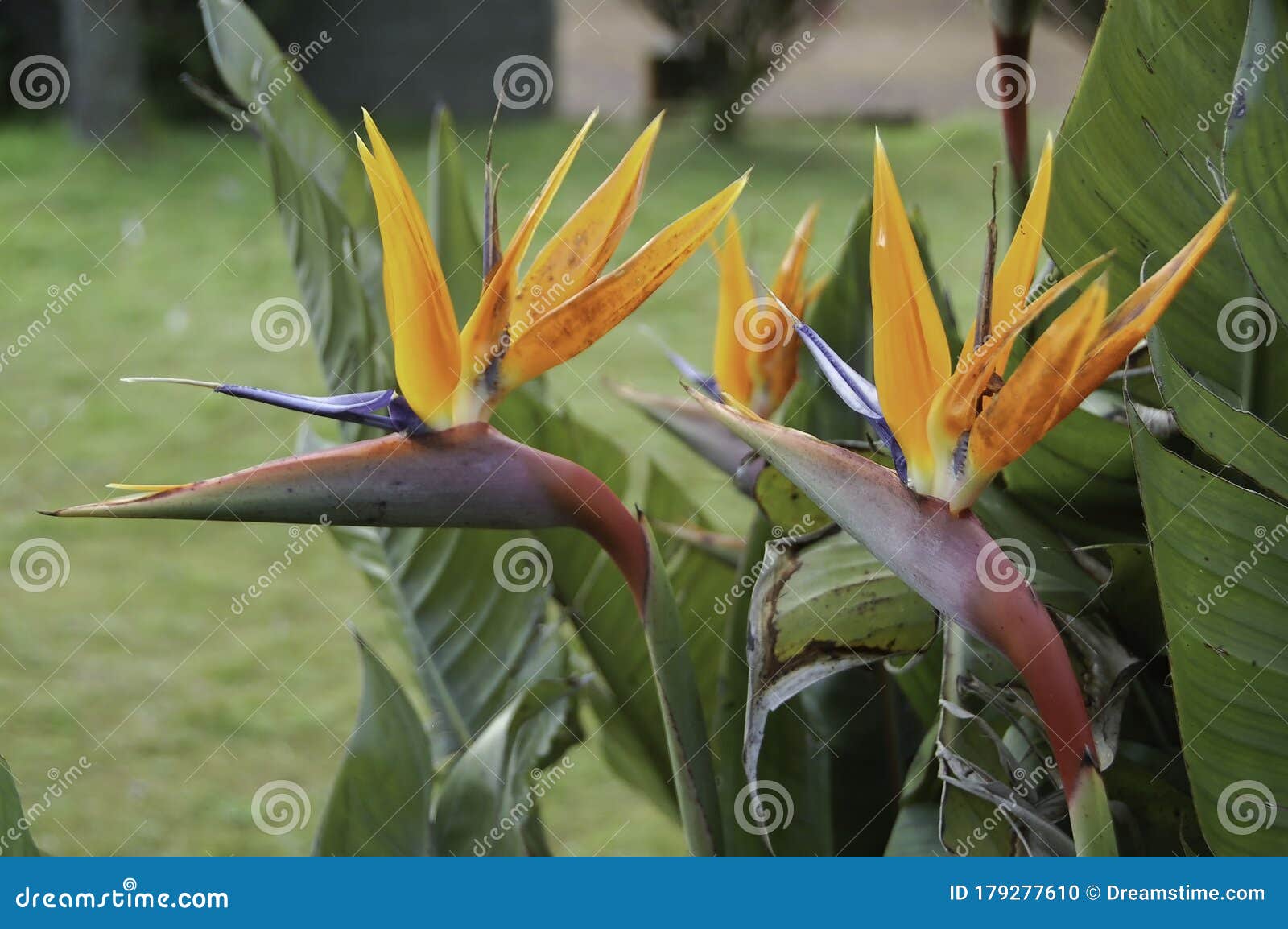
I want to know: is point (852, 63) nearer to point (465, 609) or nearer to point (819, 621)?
point (465, 609)

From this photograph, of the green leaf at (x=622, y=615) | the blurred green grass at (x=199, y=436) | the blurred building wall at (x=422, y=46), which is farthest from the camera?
the blurred building wall at (x=422, y=46)

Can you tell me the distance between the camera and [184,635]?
1.96m

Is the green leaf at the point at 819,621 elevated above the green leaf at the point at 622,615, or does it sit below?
above

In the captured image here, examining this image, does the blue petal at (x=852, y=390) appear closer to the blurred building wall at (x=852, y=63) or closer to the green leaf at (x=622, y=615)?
the green leaf at (x=622, y=615)

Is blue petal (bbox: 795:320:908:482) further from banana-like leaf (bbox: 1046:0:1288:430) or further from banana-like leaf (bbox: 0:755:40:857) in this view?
banana-like leaf (bbox: 0:755:40:857)

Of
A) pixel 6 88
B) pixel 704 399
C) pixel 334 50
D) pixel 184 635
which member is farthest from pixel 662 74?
pixel 704 399

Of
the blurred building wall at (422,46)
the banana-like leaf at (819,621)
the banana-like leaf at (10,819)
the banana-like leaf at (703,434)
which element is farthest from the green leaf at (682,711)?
the blurred building wall at (422,46)

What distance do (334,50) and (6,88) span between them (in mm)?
1227

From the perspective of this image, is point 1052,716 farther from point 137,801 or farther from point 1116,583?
point 137,801

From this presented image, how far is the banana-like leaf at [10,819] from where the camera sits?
20.9 inches

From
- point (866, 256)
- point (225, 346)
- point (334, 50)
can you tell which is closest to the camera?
point (866, 256)

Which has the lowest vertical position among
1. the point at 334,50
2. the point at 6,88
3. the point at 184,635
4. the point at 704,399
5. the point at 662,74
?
the point at 6,88

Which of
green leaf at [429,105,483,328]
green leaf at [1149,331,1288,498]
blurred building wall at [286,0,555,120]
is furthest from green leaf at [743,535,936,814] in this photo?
blurred building wall at [286,0,555,120]

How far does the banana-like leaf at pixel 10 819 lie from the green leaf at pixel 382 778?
5.6 inches
